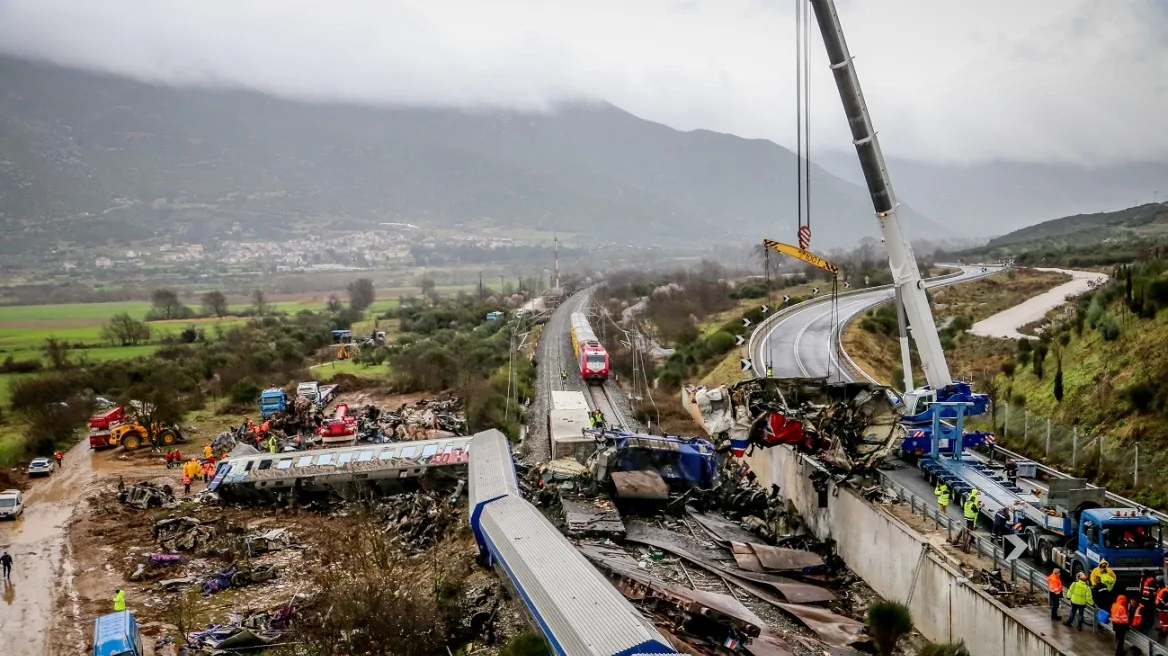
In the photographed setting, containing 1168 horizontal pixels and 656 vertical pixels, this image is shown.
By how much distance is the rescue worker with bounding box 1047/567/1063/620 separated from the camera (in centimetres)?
1543

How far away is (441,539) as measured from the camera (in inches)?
1072

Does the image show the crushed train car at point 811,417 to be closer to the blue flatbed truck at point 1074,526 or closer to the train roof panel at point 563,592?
the blue flatbed truck at point 1074,526

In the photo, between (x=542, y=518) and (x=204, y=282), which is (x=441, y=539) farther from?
(x=204, y=282)

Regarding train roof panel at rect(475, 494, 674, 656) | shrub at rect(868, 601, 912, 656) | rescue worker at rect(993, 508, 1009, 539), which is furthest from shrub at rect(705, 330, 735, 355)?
shrub at rect(868, 601, 912, 656)


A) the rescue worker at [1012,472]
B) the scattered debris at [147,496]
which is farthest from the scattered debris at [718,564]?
the scattered debris at [147,496]

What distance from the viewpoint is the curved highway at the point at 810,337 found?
42469 millimetres

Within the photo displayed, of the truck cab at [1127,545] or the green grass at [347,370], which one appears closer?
the truck cab at [1127,545]

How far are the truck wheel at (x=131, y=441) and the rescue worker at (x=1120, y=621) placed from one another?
1864 inches

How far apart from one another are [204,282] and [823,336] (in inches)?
6611

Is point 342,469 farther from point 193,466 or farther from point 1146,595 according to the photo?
point 1146,595

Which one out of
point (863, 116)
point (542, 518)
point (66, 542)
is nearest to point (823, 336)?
point (863, 116)

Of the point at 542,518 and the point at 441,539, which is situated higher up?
the point at 542,518

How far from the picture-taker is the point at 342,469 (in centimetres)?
3325

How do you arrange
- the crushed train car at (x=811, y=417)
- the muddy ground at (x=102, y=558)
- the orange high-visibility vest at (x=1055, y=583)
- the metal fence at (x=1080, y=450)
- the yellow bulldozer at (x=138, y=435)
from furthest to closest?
1. the yellow bulldozer at (x=138, y=435)
2. the crushed train car at (x=811, y=417)
3. the muddy ground at (x=102, y=558)
4. the metal fence at (x=1080, y=450)
5. the orange high-visibility vest at (x=1055, y=583)
